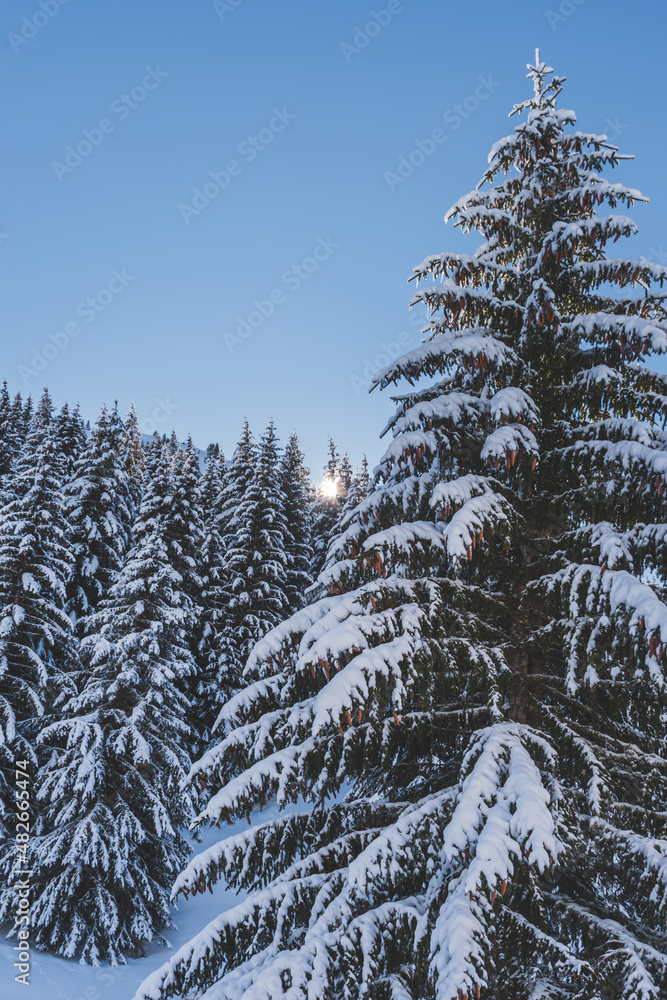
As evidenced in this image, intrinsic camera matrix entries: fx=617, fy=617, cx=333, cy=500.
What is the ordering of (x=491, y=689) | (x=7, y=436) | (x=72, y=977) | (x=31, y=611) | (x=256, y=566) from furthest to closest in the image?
(x=7, y=436) < (x=256, y=566) < (x=31, y=611) < (x=72, y=977) < (x=491, y=689)

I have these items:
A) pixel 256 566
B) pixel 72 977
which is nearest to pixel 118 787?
pixel 72 977

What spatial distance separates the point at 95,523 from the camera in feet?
76.3

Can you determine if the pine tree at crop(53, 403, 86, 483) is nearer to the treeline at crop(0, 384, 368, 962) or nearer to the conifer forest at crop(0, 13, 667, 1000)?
the treeline at crop(0, 384, 368, 962)

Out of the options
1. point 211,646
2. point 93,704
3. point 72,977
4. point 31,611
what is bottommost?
point 72,977

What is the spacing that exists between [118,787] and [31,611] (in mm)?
5536

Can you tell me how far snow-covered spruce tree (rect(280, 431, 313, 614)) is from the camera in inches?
1211

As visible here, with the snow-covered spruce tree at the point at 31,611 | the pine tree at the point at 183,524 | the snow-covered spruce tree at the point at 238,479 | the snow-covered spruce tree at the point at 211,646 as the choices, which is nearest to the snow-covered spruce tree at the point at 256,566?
the snow-covered spruce tree at the point at 211,646

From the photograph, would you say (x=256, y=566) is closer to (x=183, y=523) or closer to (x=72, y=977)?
(x=183, y=523)

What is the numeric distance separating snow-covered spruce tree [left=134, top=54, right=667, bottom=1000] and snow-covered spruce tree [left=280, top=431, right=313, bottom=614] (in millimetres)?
22596

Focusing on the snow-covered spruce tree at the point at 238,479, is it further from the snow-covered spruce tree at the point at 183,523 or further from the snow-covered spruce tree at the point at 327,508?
the snow-covered spruce tree at the point at 183,523

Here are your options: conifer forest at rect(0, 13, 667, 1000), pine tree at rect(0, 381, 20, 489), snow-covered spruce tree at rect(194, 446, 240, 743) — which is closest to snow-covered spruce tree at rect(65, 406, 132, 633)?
snow-covered spruce tree at rect(194, 446, 240, 743)

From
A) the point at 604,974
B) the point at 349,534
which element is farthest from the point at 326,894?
the point at 349,534

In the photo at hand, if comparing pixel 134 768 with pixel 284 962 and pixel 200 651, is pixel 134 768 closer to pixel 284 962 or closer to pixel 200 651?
pixel 200 651

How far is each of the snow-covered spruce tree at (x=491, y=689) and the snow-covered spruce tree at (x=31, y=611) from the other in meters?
13.2
